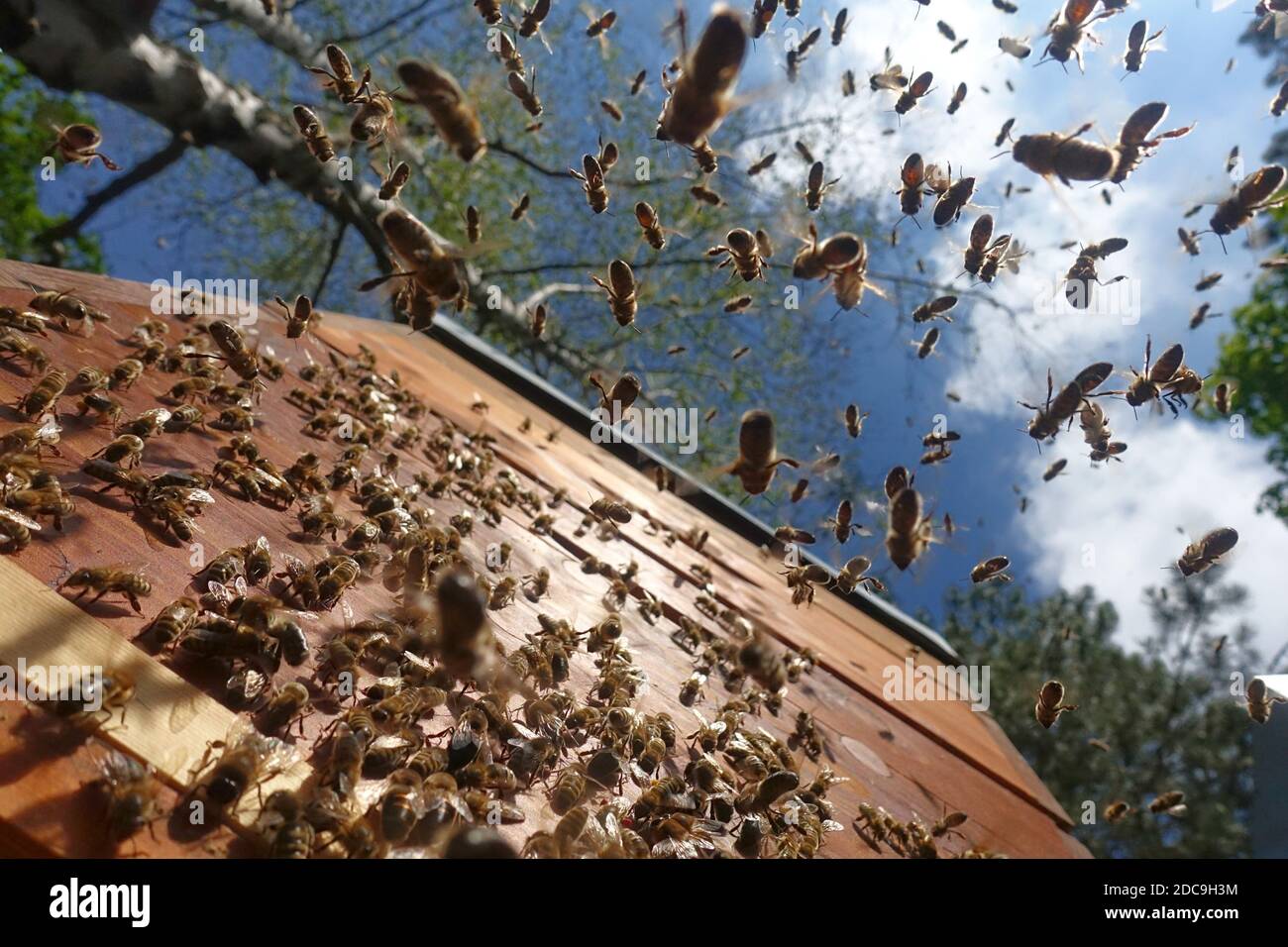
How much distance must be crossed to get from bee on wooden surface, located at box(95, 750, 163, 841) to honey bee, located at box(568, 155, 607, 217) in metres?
2.99

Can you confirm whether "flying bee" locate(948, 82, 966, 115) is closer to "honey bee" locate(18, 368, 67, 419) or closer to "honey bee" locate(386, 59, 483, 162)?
"honey bee" locate(386, 59, 483, 162)

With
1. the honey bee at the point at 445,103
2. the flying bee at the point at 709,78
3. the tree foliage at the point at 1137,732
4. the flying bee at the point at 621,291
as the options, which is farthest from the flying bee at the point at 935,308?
the tree foliage at the point at 1137,732

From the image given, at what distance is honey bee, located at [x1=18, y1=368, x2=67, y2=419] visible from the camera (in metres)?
2.19

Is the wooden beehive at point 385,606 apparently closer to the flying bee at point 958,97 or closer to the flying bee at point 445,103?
the flying bee at point 445,103

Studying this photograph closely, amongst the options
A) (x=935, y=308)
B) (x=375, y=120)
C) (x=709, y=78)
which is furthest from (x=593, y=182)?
(x=935, y=308)

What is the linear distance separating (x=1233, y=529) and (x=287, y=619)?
3.92 m

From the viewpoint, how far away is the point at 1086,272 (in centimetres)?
370

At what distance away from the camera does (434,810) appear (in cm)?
160

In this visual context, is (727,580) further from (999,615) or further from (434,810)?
(999,615)

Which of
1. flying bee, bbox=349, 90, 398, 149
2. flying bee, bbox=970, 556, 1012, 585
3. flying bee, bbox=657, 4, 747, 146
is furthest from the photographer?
flying bee, bbox=970, 556, 1012, 585

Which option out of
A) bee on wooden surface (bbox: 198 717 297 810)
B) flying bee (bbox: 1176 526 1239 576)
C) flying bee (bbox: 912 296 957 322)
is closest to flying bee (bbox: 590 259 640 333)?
flying bee (bbox: 912 296 957 322)

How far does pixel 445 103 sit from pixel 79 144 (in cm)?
261

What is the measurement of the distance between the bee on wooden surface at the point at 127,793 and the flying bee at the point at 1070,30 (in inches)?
183
